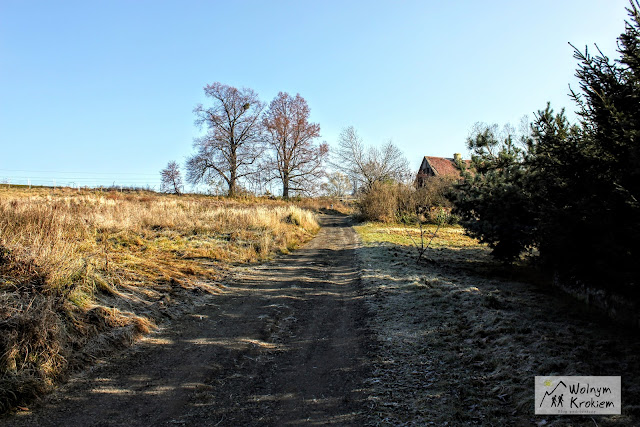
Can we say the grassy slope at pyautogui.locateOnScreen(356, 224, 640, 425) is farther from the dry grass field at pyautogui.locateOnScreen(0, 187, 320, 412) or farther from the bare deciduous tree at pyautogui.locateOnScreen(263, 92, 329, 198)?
the bare deciduous tree at pyautogui.locateOnScreen(263, 92, 329, 198)

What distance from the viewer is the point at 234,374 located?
4.36 m

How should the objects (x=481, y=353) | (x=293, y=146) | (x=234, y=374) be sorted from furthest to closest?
(x=293, y=146) < (x=481, y=353) < (x=234, y=374)

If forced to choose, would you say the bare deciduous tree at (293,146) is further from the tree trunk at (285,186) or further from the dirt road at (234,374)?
the dirt road at (234,374)

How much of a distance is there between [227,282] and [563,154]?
752 cm

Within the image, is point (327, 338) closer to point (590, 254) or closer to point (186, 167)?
point (590, 254)

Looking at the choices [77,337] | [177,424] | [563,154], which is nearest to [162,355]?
[77,337]

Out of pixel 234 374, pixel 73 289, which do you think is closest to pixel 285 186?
pixel 73 289

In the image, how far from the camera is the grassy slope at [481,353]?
346cm

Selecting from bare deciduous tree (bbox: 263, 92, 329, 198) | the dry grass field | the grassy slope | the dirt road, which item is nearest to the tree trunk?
bare deciduous tree (bbox: 263, 92, 329, 198)

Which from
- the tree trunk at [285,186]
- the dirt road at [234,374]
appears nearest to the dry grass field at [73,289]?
the dirt road at [234,374]

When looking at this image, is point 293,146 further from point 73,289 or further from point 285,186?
point 73,289

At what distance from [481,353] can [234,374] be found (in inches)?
126

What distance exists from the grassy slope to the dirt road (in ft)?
1.33

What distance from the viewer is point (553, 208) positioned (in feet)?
16.5
